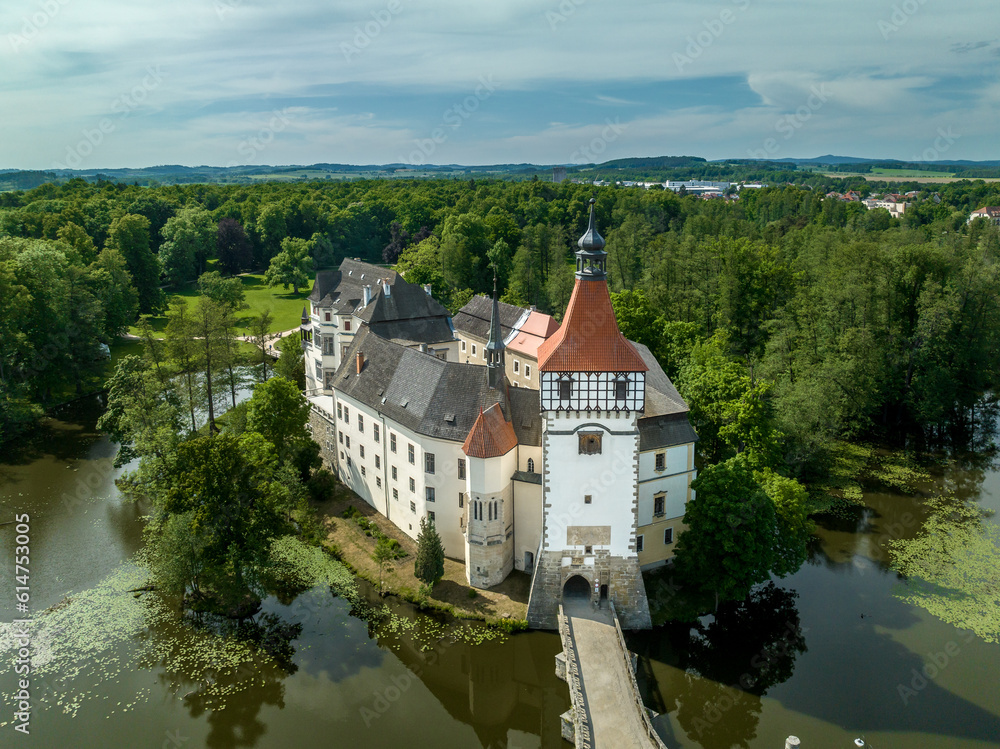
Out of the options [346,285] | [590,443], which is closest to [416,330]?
[346,285]

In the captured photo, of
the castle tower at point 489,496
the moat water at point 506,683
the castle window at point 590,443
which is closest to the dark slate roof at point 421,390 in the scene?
the castle tower at point 489,496

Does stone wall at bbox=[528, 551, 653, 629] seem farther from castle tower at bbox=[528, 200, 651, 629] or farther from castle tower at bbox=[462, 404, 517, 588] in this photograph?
castle tower at bbox=[462, 404, 517, 588]

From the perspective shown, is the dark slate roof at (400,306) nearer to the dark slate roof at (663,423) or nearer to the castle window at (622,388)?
the dark slate roof at (663,423)

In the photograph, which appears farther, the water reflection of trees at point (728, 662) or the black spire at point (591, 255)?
the black spire at point (591, 255)

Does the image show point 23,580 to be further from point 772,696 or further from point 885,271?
point 885,271

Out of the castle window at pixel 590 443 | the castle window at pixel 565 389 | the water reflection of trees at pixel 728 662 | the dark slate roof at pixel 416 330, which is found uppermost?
the castle window at pixel 565 389

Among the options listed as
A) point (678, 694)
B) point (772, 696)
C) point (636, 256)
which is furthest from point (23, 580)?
point (636, 256)
